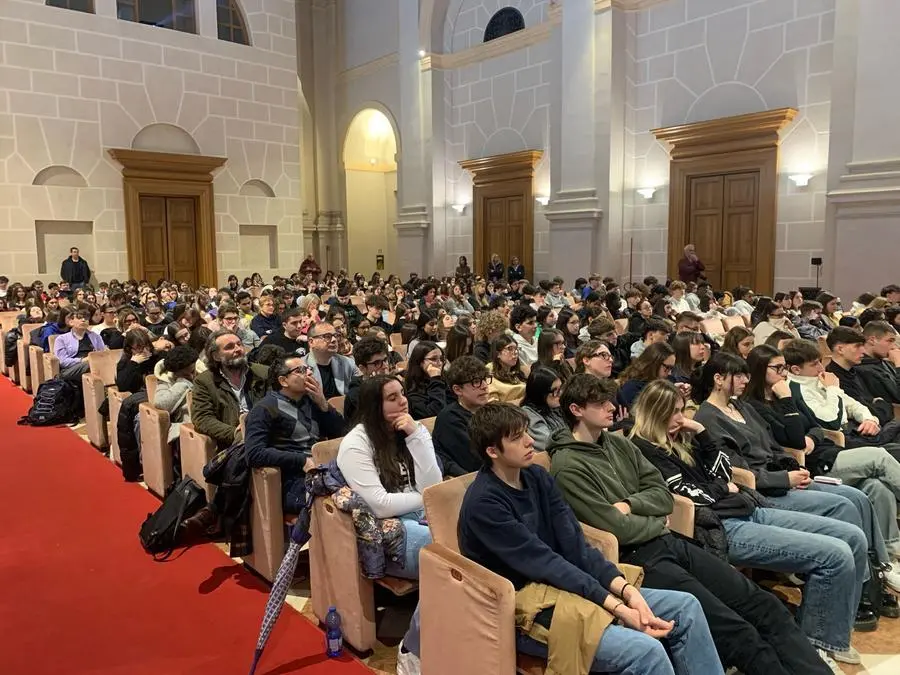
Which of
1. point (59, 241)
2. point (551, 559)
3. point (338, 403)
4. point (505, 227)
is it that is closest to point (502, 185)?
point (505, 227)

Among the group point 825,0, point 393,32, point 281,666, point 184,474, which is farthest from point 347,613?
point 393,32

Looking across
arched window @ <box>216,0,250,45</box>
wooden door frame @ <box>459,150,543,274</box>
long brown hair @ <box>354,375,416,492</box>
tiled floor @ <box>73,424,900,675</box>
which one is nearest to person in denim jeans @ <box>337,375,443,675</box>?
long brown hair @ <box>354,375,416,492</box>

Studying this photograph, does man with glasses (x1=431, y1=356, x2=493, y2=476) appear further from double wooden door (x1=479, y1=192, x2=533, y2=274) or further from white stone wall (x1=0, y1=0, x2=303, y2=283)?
white stone wall (x1=0, y1=0, x2=303, y2=283)

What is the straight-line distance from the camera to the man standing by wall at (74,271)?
14.2 m

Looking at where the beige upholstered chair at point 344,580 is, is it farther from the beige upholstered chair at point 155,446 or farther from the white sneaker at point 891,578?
the white sneaker at point 891,578

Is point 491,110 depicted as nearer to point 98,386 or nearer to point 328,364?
point 98,386

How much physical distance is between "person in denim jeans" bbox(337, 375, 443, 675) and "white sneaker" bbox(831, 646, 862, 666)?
70.9 inches

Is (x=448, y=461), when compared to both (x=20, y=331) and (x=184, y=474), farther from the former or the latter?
(x=20, y=331)

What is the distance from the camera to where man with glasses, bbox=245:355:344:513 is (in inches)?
141

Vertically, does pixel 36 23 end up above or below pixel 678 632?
above

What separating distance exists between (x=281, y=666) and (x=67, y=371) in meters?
5.05

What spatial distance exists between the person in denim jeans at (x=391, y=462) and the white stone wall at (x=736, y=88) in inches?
403

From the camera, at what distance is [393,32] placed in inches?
730

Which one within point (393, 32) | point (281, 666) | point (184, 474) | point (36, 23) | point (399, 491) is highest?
point (393, 32)
